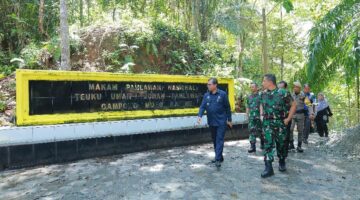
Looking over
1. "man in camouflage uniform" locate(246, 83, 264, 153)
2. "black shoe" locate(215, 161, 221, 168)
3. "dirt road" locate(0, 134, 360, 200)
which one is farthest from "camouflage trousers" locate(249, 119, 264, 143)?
"black shoe" locate(215, 161, 221, 168)

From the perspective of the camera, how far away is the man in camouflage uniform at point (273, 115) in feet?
19.5

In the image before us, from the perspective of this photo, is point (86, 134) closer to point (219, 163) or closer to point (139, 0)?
point (219, 163)

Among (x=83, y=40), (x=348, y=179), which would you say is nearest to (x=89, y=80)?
(x=348, y=179)

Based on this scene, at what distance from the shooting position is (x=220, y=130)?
21.9ft

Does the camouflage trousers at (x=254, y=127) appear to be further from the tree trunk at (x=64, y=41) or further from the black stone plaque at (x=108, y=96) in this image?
the tree trunk at (x=64, y=41)

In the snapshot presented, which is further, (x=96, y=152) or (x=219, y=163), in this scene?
(x=96, y=152)

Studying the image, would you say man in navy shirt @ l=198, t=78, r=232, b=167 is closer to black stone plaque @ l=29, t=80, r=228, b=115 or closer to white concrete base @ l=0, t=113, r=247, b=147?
white concrete base @ l=0, t=113, r=247, b=147

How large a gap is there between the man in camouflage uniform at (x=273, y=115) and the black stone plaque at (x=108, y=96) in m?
3.62

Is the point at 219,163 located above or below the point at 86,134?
below

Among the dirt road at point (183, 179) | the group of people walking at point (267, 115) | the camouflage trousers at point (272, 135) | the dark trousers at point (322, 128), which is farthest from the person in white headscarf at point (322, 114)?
the camouflage trousers at point (272, 135)

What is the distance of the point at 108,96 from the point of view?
821 cm

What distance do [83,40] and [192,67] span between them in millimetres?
4320

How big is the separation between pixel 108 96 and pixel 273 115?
153 inches

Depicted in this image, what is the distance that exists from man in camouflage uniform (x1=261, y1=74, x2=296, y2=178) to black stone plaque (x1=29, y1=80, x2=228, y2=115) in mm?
3617
